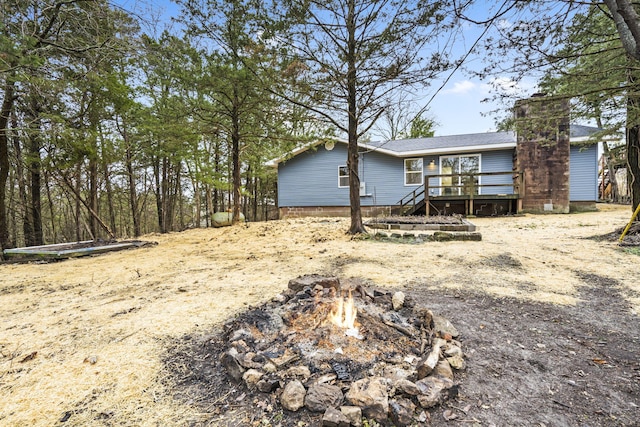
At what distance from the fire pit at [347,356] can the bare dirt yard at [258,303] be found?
88mm

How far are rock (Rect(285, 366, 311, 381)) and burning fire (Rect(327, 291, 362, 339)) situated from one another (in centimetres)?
43

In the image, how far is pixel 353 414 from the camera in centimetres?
117

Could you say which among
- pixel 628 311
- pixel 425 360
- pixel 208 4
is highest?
pixel 208 4

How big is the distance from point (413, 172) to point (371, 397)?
1285cm

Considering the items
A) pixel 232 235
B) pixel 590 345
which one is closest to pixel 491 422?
pixel 590 345

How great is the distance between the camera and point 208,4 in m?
5.87

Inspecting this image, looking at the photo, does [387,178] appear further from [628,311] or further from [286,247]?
[628,311]

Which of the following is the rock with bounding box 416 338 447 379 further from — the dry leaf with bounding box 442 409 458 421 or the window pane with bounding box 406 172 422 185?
the window pane with bounding box 406 172 422 185

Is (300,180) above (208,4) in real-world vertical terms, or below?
below

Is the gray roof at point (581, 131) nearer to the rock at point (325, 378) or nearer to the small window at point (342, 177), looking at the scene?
the small window at point (342, 177)

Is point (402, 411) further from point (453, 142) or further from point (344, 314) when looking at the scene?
point (453, 142)

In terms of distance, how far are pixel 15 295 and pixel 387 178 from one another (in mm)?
12481

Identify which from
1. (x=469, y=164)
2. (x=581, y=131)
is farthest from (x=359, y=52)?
(x=581, y=131)

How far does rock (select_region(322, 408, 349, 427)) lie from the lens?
3.76 ft
